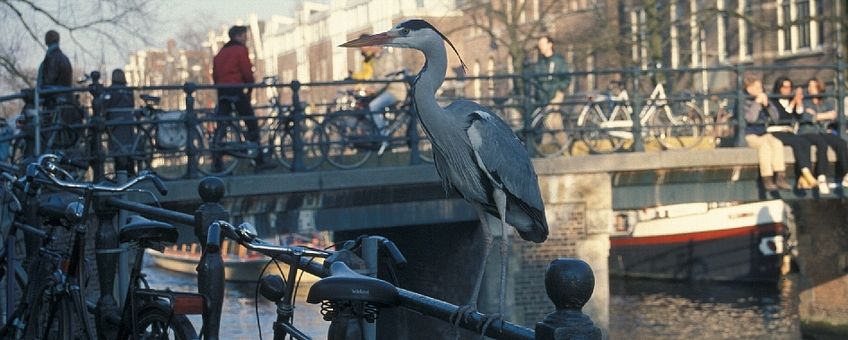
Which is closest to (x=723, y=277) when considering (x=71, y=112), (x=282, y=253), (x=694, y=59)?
(x=694, y=59)

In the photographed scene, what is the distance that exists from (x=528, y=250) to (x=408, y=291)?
45.0 ft

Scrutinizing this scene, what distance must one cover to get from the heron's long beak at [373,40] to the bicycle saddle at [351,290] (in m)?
1.61

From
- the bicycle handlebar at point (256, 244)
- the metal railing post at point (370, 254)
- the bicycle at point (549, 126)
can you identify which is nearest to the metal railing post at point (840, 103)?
the bicycle at point (549, 126)

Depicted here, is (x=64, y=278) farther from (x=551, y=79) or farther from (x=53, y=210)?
(x=551, y=79)

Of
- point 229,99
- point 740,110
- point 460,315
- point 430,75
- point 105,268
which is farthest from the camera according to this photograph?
point 740,110

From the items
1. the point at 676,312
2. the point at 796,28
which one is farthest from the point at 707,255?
the point at 676,312

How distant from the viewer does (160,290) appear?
555 centimetres

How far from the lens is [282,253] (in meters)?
4.80

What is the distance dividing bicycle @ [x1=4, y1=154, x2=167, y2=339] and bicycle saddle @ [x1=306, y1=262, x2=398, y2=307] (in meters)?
2.22

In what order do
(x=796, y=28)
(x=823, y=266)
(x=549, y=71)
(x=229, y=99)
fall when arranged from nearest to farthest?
(x=229, y=99)
(x=549, y=71)
(x=823, y=266)
(x=796, y=28)

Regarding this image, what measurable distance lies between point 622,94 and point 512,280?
4038 mm

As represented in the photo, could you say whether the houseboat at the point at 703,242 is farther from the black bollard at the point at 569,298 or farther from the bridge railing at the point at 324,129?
the black bollard at the point at 569,298

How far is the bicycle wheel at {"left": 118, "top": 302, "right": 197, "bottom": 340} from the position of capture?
5.29 metres

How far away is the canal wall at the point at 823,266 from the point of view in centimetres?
2178
